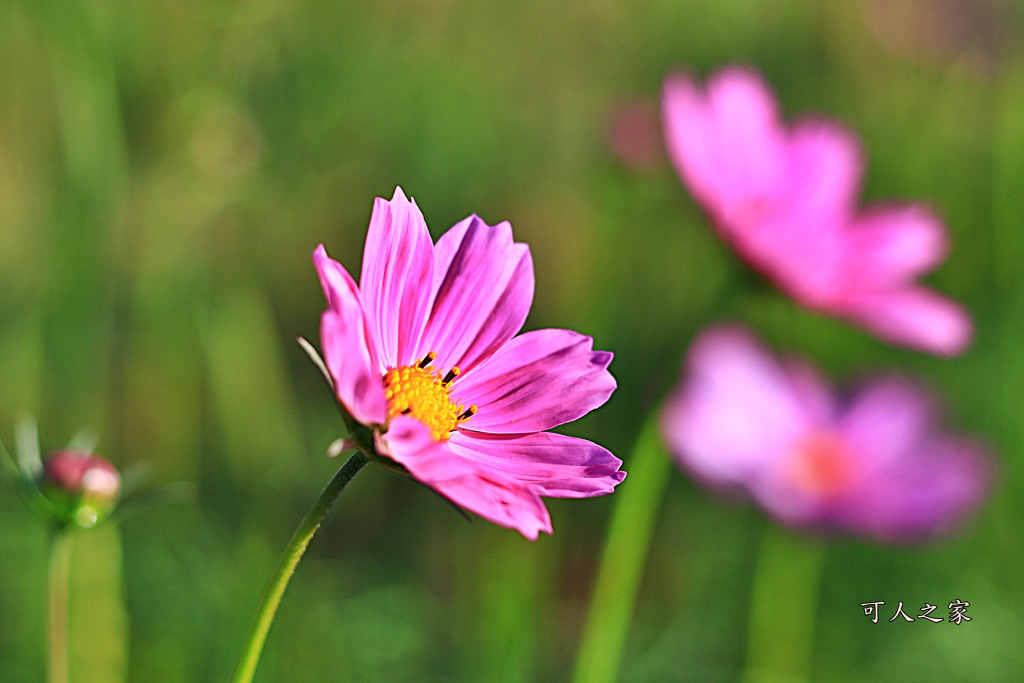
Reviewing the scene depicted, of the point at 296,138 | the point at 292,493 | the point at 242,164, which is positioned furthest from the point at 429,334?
the point at 296,138

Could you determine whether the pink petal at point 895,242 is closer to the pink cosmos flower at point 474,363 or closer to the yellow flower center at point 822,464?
the yellow flower center at point 822,464

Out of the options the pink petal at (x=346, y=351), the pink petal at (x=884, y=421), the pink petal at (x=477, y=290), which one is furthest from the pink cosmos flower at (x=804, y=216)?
the pink petal at (x=346, y=351)

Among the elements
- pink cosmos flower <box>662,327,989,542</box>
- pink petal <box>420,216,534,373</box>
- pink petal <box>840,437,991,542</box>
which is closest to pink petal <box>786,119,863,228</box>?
pink cosmos flower <box>662,327,989,542</box>

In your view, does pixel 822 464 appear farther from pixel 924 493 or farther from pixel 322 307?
pixel 322 307

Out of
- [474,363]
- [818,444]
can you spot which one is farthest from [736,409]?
[474,363]

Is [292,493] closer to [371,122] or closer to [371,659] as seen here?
[371,659]

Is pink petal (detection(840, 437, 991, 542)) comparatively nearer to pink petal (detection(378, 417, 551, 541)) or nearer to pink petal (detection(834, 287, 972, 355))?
pink petal (detection(834, 287, 972, 355))
